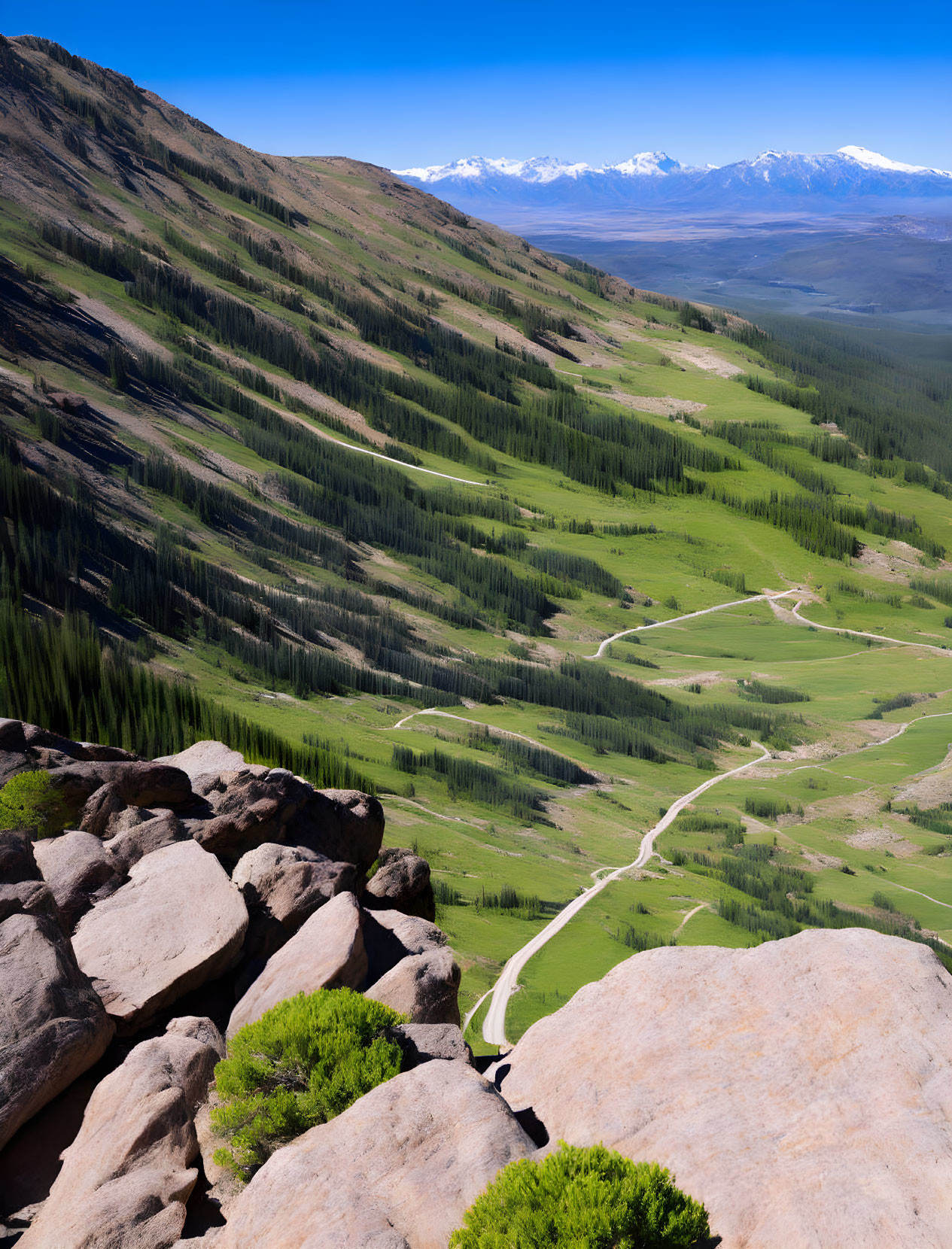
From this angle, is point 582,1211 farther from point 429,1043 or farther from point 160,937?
point 160,937

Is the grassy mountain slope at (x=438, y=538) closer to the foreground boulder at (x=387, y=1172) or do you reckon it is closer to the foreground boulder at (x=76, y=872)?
the foreground boulder at (x=76, y=872)

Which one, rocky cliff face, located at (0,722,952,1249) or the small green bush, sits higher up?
the small green bush

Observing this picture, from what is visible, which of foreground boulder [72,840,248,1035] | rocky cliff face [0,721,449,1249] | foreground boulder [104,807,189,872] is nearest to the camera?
rocky cliff face [0,721,449,1249]

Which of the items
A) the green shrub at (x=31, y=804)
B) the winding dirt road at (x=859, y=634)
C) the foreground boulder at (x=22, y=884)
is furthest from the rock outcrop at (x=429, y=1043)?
the winding dirt road at (x=859, y=634)

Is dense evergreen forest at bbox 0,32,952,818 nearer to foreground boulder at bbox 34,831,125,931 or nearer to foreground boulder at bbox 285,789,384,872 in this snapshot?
foreground boulder at bbox 285,789,384,872

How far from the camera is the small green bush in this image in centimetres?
923

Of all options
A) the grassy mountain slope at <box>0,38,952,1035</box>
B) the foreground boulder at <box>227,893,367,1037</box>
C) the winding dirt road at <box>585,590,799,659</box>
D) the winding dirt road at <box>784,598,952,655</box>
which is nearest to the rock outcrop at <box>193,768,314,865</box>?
the foreground boulder at <box>227,893,367,1037</box>

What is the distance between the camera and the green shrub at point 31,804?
17.7m

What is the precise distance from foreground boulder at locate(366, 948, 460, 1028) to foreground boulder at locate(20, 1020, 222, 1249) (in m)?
2.63

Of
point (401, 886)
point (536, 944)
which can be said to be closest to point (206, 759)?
point (401, 886)

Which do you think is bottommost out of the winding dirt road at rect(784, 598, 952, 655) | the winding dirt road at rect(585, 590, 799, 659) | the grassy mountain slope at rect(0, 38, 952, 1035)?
the winding dirt road at rect(784, 598, 952, 655)

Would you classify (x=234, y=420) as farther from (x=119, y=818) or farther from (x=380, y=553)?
(x=119, y=818)

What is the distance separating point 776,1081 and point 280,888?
28.6 ft

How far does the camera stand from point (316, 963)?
14734 mm
